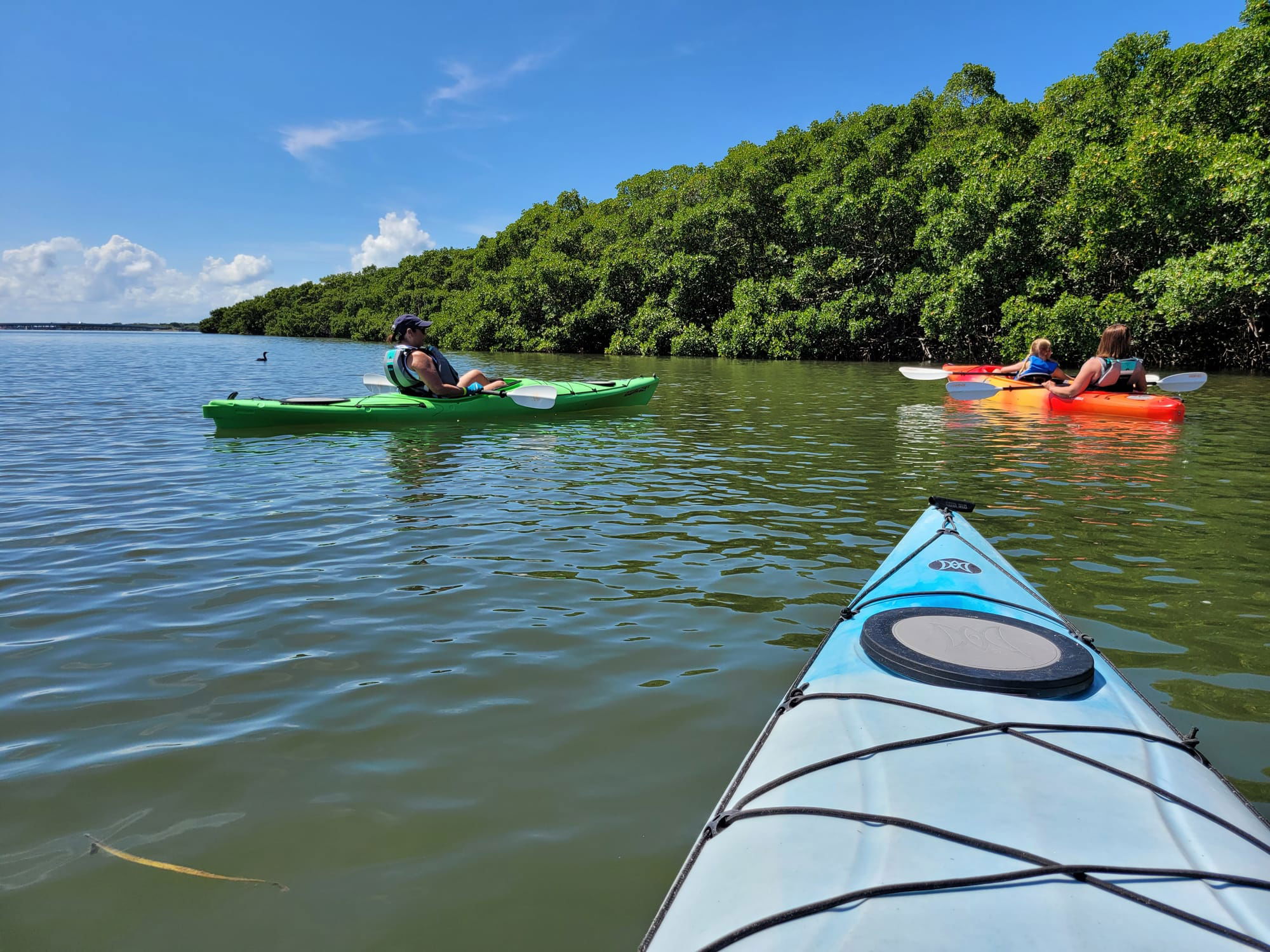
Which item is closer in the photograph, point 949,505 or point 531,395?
point 949,505

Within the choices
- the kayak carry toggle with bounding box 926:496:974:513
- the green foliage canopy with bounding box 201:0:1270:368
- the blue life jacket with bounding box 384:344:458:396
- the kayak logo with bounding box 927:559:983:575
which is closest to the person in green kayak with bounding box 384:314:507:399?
the blue life jacket with bounding box 384:344:458:396

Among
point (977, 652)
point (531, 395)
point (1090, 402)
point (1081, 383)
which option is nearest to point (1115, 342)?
point (1081, 383)

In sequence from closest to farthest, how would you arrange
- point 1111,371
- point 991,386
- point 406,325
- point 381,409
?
point 406,325, point 381,409, point 1111,371, point 991,386

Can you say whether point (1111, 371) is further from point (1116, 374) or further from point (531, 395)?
point (531, 395)

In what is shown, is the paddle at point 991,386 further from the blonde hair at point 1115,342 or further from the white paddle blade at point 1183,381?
the blonde hair at point 1115,342

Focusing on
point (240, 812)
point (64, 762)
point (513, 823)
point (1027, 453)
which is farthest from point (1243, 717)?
point (1027, 453)

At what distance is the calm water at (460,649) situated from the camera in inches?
71.3

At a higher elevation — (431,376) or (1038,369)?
(431,376)

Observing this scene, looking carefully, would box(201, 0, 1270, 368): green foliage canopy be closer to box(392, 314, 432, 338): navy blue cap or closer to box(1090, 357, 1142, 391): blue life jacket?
box(1090, 357, 1142, 391): blue life jacket

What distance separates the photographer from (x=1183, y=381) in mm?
11039

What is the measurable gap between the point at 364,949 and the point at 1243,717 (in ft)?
9.65

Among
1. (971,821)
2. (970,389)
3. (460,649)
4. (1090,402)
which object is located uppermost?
(970,389)

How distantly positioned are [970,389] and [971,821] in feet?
36.4

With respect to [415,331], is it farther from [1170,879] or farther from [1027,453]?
[1170,879]
